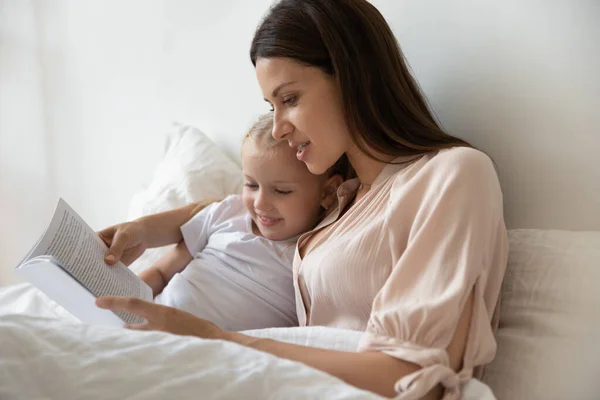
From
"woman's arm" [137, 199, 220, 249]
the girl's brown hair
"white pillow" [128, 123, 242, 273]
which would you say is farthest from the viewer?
"white pillow" [128, 123, 242, 273]

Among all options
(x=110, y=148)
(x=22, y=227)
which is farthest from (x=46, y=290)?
(x=22, y=227)

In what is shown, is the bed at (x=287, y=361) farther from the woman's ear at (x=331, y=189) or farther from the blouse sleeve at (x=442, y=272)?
the woman's ear at (x=331, y=189)

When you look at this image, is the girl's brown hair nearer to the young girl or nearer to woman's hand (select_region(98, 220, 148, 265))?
the young girl

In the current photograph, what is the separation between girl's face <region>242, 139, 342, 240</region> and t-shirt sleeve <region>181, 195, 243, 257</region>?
0.14 meters

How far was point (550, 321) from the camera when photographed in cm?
100

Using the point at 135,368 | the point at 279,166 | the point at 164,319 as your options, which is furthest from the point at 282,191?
the point at 135,368

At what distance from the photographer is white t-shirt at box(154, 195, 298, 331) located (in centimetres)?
137

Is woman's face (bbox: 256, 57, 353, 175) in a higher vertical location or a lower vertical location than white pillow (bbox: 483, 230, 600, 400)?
higher

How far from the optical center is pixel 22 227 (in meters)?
2.73

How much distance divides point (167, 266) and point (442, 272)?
0.82 meters

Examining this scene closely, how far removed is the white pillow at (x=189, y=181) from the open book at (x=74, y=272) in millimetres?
432

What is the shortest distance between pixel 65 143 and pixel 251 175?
4.76 ft

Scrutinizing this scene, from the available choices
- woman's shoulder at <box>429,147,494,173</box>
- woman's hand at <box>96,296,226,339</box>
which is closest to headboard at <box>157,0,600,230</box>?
woman's shoulder at <box>429,147,494,173</box>

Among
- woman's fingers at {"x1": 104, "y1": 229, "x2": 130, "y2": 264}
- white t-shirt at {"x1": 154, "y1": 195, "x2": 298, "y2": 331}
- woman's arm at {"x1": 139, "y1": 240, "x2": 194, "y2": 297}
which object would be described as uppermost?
woman's fingers at {"x1": 104, "y1": 229, "x2": 130, "y2": 264}
